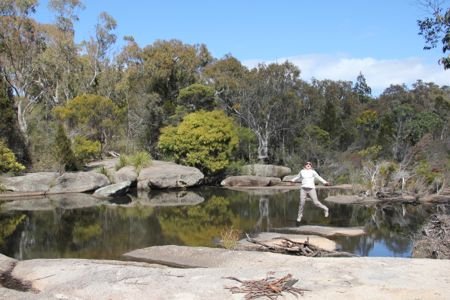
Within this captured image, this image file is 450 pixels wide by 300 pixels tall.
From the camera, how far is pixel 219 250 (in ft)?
46.8

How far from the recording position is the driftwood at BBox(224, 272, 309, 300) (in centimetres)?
854

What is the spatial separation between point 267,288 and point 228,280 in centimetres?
96

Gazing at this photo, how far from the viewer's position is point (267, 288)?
873 centimetres

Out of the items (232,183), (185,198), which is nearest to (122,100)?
(232,183)

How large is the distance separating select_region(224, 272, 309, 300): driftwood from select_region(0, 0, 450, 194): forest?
2025 cm

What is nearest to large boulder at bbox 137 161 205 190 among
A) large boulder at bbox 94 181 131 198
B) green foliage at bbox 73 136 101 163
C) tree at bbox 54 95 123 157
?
large boulder at bbox 94 181 131 198

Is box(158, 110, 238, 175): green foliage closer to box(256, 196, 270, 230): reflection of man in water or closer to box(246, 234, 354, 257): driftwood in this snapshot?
box(256, 196, 270, 230): reflection of man in water

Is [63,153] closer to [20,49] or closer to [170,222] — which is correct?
[170,222]

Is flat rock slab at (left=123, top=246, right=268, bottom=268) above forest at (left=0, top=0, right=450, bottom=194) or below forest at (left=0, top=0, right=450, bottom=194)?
below

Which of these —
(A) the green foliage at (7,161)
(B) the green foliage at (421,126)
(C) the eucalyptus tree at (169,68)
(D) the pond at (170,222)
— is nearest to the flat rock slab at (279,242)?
(D) the pond at (170,222)

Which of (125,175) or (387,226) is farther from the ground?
(125,175)

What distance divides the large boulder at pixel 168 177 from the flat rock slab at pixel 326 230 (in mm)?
17019

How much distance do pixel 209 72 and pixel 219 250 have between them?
3900cm

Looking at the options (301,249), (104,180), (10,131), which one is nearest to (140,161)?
(104,180)
